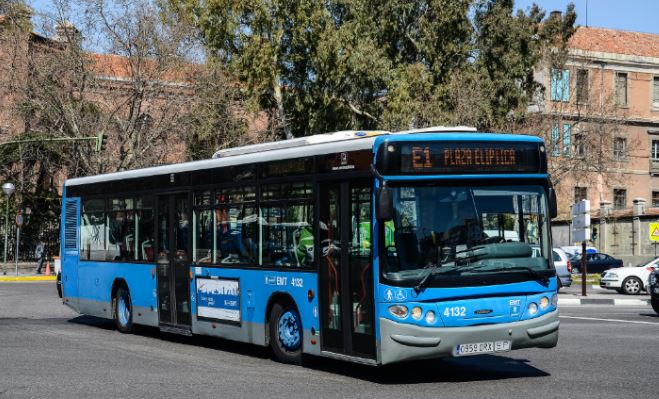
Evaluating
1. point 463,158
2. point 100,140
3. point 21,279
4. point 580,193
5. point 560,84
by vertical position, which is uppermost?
point 560,84

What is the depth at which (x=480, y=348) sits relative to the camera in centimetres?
1163

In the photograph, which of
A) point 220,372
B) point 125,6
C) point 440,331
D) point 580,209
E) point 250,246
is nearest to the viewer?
point 440,331

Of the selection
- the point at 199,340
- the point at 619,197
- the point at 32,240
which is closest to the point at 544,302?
the point at 199,340

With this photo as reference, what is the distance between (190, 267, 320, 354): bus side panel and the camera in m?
13.0

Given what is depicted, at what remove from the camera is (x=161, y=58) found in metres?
45.2

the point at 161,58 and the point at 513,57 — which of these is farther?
the point at 513,57

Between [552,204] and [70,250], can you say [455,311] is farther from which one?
[70,250]

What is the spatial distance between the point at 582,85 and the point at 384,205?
50.4 metres

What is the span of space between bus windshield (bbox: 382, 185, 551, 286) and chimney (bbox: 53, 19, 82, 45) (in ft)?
115

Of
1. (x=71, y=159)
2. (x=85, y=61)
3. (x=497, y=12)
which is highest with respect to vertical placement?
(x=497, y=12)

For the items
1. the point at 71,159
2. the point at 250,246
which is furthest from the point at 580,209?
the point at 71,159

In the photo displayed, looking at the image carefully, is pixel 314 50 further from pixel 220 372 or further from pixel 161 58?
pixel 220 372

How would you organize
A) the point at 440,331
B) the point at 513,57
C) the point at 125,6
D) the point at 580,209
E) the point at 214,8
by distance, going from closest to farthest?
the point at 440,331
the point at 580,209
the point at 125,6
the point at 214,8
the point at 513,57

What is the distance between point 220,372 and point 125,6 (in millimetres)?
33975
